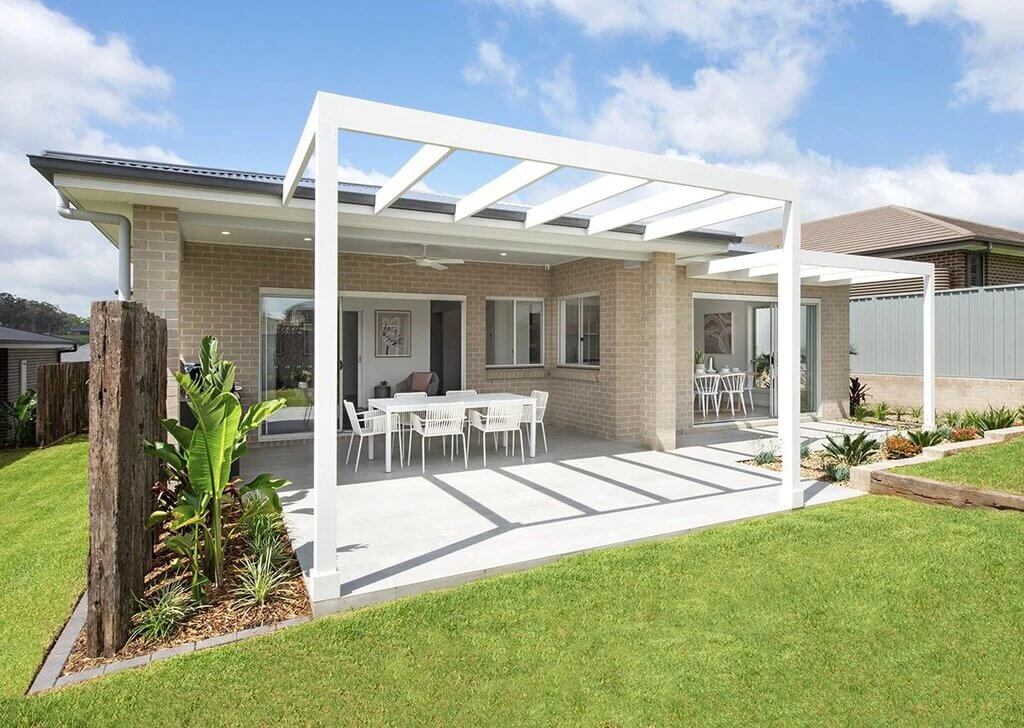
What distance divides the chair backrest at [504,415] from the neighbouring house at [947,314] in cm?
1053

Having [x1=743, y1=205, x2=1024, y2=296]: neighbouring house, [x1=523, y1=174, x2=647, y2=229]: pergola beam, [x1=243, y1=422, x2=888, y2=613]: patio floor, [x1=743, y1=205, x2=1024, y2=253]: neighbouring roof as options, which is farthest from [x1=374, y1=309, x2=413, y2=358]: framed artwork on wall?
[x1=743, y1=205, x2=1024, y2=296]: neighbouring house

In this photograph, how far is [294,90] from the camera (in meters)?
10.1

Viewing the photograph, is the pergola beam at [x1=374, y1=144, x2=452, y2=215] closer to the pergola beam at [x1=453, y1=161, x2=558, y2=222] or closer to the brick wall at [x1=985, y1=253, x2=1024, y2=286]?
the pergola beam at [x1=453, y1=161, x2=558, y2=222]

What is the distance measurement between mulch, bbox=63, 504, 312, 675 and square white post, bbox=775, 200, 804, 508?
4.66 metres

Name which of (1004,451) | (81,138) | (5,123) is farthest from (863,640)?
(81,138)

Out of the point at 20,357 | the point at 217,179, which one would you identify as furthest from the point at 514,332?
the point at 20,357

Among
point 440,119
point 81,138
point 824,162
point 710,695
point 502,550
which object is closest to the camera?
point 710,695

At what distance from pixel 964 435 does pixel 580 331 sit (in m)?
6.24

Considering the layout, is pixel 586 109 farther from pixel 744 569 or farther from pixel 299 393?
pixel 744 569

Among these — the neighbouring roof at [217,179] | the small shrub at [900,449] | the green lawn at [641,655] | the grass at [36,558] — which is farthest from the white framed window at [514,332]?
the green lawn at [641,655]

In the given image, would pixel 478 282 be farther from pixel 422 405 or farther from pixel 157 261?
pixel 157 261

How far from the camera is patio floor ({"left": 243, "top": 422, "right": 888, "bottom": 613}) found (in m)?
4.38

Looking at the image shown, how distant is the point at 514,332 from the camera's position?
11.8 m

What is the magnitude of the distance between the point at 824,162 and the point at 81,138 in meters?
46.9
